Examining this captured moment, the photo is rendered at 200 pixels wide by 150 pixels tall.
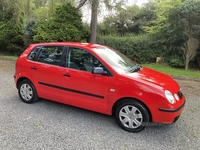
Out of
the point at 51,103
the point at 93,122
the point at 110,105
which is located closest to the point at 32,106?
the point at 51,103

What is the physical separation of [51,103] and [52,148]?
6.29 ft

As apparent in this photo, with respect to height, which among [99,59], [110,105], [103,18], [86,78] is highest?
[103,18]

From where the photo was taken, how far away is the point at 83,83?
367 centimetres

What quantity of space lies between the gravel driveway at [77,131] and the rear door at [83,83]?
352 mm

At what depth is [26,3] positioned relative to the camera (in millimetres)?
11953

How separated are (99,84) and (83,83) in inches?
14.3

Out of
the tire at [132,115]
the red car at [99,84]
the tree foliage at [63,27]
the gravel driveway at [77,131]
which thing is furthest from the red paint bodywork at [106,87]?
the tree foliage at [63,27]

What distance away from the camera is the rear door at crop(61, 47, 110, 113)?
3523 millimetres

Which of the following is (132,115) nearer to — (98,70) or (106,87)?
(106,87)

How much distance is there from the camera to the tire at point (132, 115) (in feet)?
10.6

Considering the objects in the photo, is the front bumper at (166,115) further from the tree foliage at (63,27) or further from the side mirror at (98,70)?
the tree foliage at (63,27)

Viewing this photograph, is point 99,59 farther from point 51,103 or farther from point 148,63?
point 148,63

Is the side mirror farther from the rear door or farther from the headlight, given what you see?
the headlight

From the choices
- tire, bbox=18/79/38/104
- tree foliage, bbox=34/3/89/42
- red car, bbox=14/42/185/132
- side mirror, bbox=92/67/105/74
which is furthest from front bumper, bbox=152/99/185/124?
tree foliage, bbox=34/3/89/42
